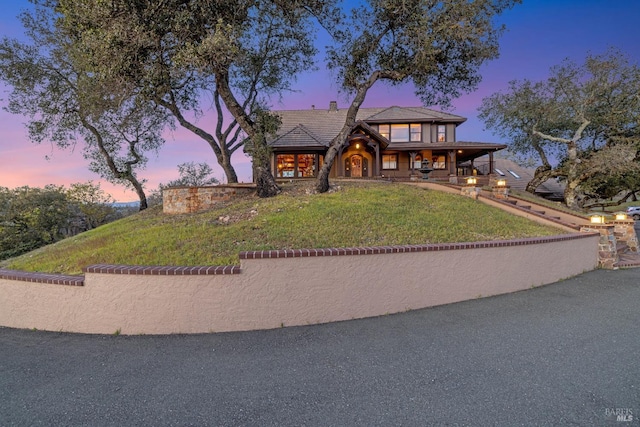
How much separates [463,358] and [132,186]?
804 inches

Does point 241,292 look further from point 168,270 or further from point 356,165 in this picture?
point 356,165

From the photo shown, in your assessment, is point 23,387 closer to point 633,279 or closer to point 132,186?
point 633,279

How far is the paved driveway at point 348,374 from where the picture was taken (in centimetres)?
259

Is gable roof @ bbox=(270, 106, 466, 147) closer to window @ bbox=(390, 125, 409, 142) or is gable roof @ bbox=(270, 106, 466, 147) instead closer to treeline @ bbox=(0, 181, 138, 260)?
window @ bbox=(390, 125, 409, 142)

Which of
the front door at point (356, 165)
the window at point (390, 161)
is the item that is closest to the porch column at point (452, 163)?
the window at point (390, 161)

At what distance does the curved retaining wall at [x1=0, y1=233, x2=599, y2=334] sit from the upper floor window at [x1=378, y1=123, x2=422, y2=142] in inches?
760

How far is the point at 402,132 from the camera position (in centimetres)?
2331

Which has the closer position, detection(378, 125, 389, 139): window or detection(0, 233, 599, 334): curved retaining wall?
detection(0, 233, 599, 334): curved retaining wall

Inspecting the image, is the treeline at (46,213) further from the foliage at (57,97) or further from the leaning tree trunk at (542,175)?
the leaning tree trunk at (542,175)

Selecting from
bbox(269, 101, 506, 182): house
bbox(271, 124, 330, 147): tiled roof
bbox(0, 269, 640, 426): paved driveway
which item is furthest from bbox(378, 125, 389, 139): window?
bbox(0, 269, 640, 426): paved driveway

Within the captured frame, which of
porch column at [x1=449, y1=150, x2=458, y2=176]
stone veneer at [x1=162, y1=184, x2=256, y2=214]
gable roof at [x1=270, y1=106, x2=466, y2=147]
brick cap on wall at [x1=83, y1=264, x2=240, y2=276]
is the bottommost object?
brick cap on wall at [x1=83, y1=264, x2=240, y2=276]

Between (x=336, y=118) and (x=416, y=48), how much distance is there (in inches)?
581

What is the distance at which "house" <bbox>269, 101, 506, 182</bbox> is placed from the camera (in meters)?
20.8

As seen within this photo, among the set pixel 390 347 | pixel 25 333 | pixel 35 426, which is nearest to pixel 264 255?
pixel 390 347
